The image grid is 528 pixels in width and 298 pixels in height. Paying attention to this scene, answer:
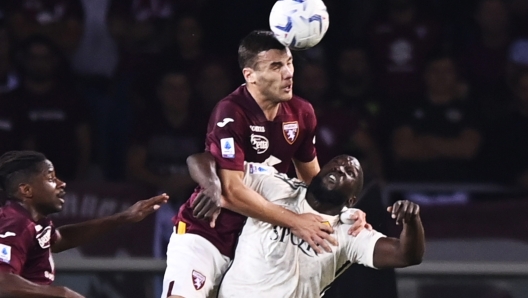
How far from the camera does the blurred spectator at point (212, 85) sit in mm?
9172

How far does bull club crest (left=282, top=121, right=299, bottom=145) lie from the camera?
596 centimetres

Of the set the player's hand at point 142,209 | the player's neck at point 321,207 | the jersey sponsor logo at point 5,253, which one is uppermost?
the player's neck at point 321,207

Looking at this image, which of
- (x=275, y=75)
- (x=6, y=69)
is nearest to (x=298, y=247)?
(x=275, y=75)

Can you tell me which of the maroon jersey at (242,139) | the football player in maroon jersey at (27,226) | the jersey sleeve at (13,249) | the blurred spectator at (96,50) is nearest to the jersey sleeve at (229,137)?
the maroon jersey at (242,139)

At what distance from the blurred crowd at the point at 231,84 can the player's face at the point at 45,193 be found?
9.20ft

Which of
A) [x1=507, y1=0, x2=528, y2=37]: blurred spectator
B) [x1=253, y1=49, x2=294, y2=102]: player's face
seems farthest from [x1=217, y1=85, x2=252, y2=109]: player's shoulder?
[x1=507, y1=0, x2=528, y2=37]: blurred spectator

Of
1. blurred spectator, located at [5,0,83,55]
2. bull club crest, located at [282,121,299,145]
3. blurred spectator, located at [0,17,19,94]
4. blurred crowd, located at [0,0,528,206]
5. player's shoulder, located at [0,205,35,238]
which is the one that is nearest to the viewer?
player's shoulder, located at [0,205,35,238]

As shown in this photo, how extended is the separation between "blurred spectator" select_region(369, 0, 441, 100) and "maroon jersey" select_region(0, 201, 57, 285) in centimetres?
455

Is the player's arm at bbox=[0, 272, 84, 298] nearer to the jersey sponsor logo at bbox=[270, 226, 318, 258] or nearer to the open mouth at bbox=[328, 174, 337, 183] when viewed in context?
the jersey sponsor logo at bbox=[270, 226, 318, 258]

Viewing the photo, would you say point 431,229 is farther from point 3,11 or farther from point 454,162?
point 3,11

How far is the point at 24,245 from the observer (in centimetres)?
539

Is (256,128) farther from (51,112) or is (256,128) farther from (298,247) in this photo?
(51,112)

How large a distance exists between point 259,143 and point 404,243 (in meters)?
0.86

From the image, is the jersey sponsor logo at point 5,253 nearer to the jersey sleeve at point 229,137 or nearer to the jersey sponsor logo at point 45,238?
the jersey sponsor logo at point 45,238
